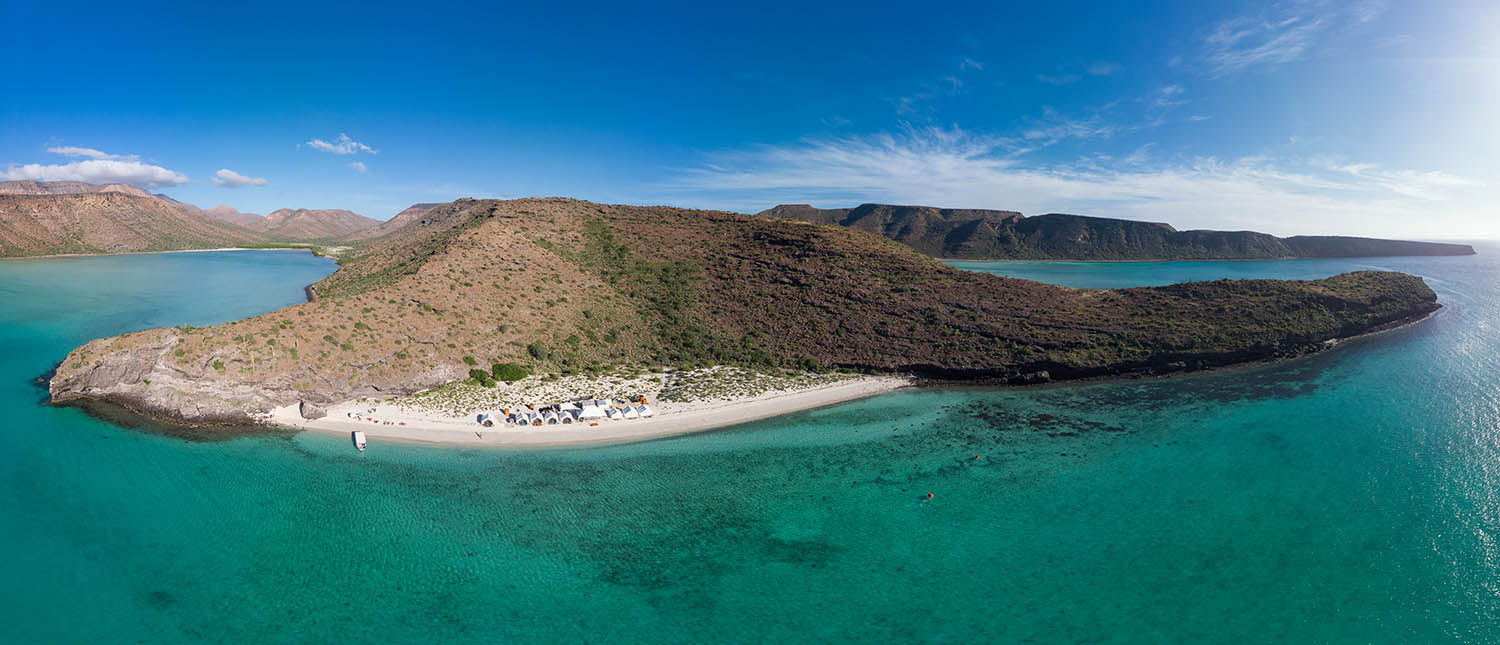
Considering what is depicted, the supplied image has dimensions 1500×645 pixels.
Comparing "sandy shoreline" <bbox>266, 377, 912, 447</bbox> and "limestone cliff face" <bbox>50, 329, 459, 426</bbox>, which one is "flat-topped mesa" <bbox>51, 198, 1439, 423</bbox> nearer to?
"limestone cliff face" <bbox>50, 329, 459, 426</bbox>

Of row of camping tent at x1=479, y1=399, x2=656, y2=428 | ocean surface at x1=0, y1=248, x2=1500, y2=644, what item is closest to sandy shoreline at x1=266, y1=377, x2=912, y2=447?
row of camping tent at x1=479, y1=399, x2=656, y2=428

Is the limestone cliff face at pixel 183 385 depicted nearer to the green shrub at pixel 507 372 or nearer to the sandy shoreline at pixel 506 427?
the sandy shoreline at pixel 506 427

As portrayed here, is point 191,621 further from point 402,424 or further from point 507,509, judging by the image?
point 402,424

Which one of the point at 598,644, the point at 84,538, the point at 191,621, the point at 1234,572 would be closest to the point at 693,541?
the point at 598,644

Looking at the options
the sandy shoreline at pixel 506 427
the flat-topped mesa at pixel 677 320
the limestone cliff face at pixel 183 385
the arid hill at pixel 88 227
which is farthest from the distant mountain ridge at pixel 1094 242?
the arid hill at pixel 88 227

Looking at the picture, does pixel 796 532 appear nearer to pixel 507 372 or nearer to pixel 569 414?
pixel 569 414

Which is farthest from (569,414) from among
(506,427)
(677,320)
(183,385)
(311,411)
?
(183,385)
